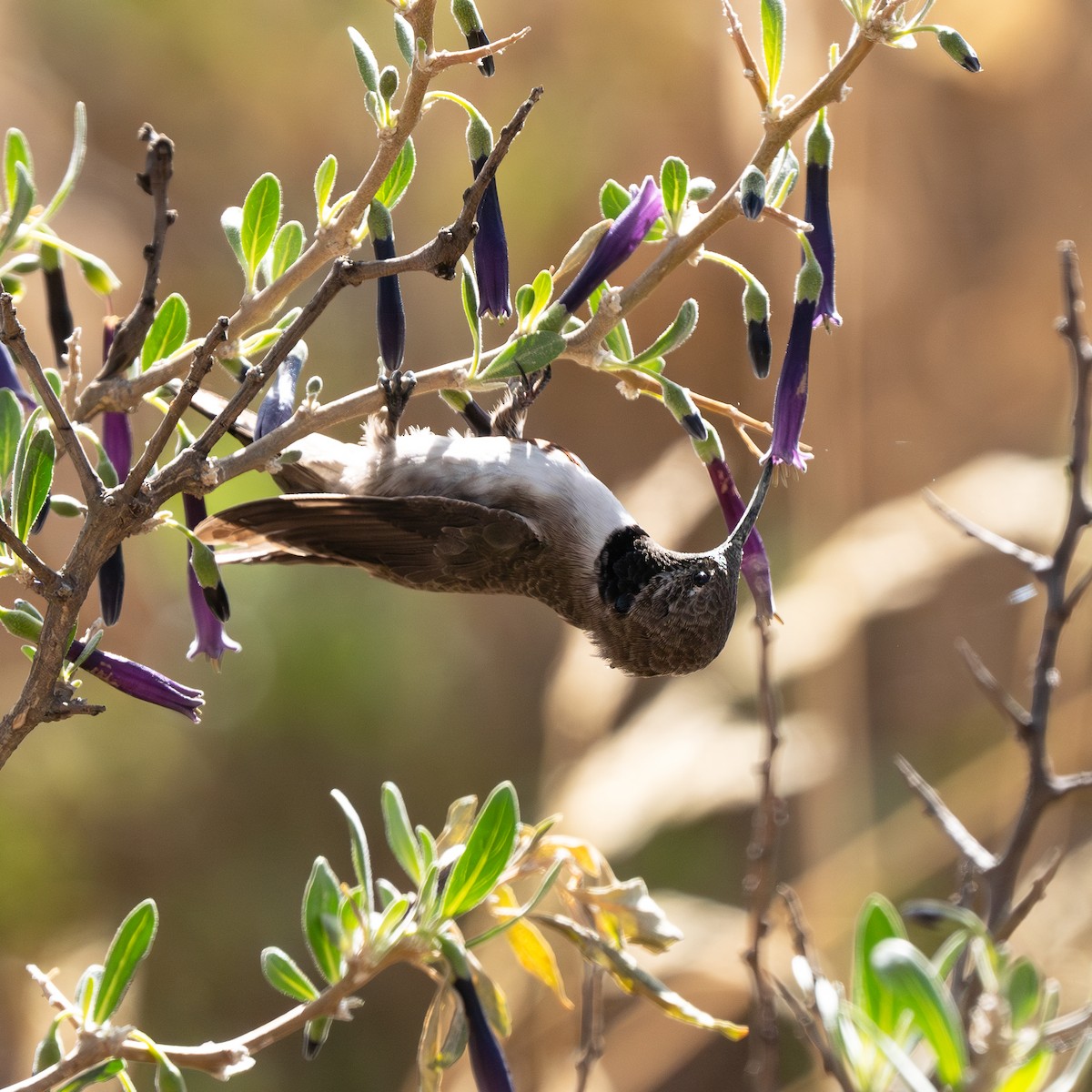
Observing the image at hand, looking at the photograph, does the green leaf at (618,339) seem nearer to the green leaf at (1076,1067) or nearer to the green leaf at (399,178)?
the green leaf at (399,178)

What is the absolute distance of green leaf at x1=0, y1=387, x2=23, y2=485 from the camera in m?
0.76

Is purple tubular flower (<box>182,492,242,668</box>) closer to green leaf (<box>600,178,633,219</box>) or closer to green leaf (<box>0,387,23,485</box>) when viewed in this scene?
green leaf (<box>0,387,23,485</box>)

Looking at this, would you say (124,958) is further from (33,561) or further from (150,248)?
(150,248)

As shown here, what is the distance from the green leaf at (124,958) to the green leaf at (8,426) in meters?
0.31

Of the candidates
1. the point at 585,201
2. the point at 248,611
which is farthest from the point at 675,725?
the point at 585,201

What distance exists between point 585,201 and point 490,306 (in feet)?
10.4

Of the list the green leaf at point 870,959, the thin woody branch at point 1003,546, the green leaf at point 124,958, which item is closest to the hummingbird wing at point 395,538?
the green leaf at point 124,958

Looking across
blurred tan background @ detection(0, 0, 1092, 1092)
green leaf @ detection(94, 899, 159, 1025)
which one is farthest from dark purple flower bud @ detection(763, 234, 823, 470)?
blurred tan background @ detection(0, 0, 1092, 1092)

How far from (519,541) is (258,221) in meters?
0.52

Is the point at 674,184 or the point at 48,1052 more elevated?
the point at 674,184

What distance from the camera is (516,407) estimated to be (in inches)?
49.6

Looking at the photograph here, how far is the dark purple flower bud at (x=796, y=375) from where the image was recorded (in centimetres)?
78

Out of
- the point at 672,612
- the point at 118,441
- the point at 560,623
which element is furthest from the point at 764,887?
the point at 560,623

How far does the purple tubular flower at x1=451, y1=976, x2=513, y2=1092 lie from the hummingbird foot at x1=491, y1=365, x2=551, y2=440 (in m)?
0.66
